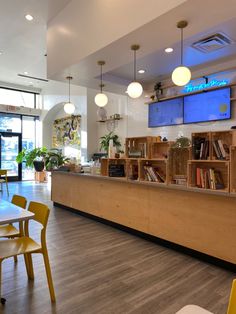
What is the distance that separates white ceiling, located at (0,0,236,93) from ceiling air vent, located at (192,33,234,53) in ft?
0.33

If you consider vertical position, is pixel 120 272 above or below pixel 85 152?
below

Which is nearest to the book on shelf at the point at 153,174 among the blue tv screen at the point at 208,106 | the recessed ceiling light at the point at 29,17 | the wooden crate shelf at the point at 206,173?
the wooden crate shelf at the point at 206,173

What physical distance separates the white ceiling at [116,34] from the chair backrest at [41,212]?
242cm

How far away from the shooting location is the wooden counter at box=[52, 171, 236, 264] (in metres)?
2.74

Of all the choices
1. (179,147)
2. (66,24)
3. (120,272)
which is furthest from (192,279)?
(66,24)

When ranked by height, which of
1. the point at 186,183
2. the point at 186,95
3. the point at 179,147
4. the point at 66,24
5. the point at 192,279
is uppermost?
the point at 66,24

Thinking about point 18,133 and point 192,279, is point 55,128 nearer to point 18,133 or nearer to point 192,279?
point 18,133

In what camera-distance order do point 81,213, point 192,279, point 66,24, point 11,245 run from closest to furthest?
point 11,245 → point 192,279 → point 66,24 → point 81,213

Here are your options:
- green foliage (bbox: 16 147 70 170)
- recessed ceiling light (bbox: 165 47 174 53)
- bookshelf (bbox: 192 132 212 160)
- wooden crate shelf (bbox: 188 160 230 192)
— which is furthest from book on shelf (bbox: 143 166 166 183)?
green foliage (bbox: 16 147 70 170)

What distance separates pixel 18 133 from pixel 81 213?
274 inches

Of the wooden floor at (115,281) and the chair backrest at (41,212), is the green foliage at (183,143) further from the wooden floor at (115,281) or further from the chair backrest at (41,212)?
the chair backrest at (41,212)

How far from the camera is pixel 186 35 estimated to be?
3252 millimetres

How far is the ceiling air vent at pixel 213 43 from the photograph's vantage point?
3682 millimetres

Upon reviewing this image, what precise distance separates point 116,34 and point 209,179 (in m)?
2.30
